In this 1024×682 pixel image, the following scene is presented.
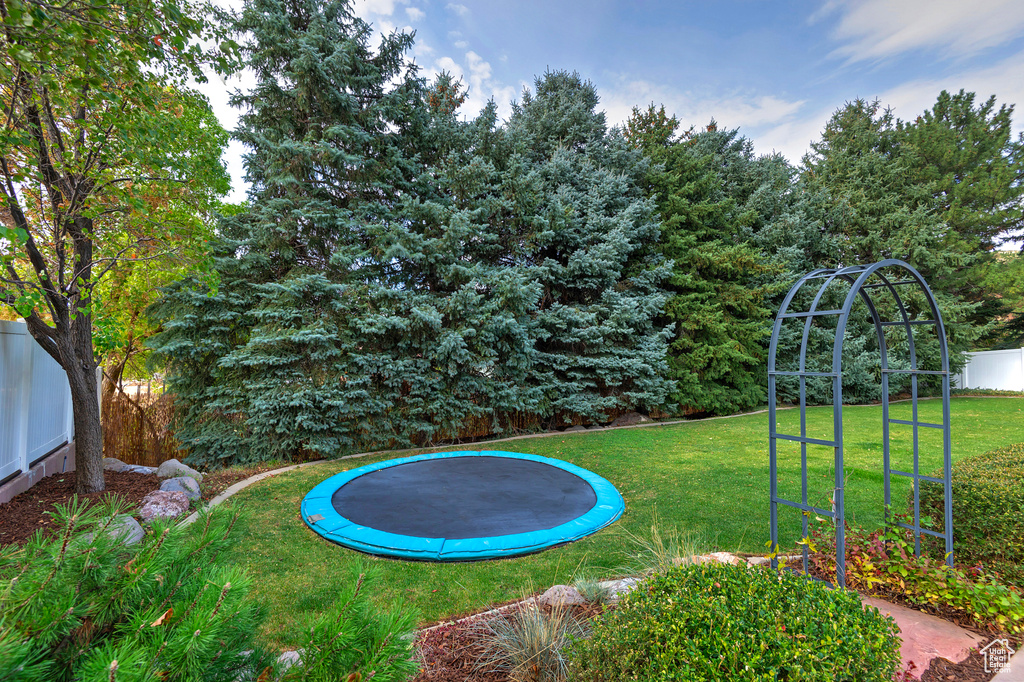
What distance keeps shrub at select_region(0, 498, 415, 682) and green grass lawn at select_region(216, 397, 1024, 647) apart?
111 millimetres

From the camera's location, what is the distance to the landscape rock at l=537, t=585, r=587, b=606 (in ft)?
6.80

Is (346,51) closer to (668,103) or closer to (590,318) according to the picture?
(590,318)

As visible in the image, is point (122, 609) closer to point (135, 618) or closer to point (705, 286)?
point (135, 618)

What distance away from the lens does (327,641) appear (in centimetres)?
77

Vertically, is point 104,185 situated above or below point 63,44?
below

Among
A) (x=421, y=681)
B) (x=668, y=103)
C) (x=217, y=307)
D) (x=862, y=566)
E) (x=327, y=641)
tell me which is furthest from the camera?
(x=668, y=103)

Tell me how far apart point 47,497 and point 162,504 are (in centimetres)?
98

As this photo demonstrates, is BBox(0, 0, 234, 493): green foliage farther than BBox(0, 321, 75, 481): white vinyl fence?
No

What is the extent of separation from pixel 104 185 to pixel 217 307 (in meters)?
2.47

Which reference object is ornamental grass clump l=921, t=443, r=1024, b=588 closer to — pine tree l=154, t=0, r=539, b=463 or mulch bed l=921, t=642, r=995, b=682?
mulch bed l=921, t=642, r=995, b=682

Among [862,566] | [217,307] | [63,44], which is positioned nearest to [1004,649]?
[862,566]

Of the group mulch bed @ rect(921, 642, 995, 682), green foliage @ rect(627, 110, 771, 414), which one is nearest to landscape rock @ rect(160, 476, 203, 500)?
mulch bed @ rect(921, 642, 995, 682)

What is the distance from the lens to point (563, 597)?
2.07 metres
